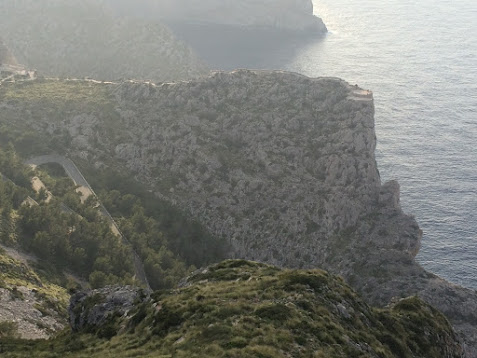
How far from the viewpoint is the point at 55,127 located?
457ft

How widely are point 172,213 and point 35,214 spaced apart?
Result: 126 ft

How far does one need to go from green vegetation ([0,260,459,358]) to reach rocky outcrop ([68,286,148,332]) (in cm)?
110

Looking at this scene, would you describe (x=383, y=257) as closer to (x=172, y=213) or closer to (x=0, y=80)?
(x=172, y=213)

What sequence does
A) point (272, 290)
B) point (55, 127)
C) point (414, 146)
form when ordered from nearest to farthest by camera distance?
1. point (272, 290)
2. point (55, 127)
3. point (414, 146)

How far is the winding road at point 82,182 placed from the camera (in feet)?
343

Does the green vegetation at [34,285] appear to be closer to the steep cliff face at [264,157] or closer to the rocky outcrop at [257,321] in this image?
the rocky outcrop at [257,321]

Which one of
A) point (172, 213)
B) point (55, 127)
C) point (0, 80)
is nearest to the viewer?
point (172, 213)

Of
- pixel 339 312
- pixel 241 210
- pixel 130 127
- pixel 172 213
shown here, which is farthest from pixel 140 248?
pixel 339 312

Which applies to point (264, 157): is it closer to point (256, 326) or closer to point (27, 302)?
point (27, 302)

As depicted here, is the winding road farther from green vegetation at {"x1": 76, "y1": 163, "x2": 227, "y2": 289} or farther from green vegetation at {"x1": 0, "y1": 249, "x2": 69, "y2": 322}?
green vegetation at {"x1": 0, "y1": 249, "x2": 69, "y2": 322}

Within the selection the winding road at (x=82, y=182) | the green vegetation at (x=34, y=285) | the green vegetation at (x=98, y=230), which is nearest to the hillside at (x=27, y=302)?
the green vegetation at (x=34, y=285)

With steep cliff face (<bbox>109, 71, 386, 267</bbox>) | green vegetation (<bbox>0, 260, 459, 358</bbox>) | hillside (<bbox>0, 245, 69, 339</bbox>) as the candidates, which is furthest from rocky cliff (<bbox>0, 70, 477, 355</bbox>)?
green vegetation (<bbox>0, 260, 459, 358</bbox>)

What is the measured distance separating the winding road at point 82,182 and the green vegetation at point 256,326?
4706 centimetres

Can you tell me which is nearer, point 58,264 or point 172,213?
point 58,264
